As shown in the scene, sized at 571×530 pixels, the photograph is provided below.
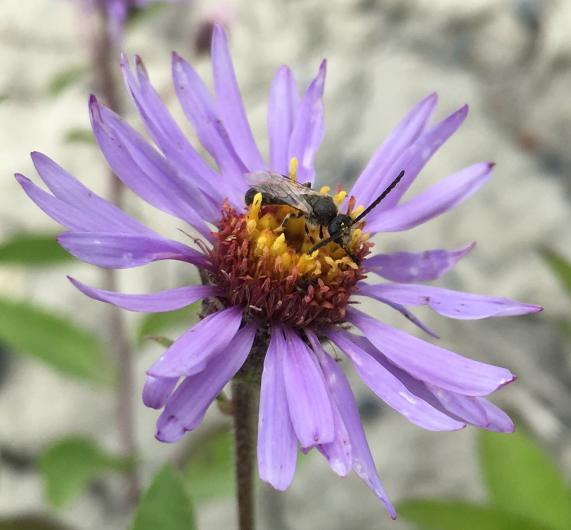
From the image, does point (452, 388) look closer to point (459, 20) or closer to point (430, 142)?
point (430, 142)

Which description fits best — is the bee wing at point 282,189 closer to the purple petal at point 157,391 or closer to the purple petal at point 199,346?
the purple petal at point 199,346

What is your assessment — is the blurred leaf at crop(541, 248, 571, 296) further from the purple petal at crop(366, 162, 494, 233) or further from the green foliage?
the purple petal at crop(366, 162, 494, 233)

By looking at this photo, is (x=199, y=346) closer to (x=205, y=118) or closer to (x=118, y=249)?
(x=118, y=249)

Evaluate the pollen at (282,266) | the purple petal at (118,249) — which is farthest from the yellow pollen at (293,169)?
the purple petal at (118,249)

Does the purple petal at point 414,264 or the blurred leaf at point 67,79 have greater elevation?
the blurred leaf at point 67,79

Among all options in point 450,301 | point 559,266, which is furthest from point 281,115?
point 559,266

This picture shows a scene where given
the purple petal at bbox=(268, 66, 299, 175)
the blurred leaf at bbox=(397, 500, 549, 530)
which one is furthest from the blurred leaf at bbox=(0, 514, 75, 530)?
the purple petal at bbox=(268, 66, 299, 175)
